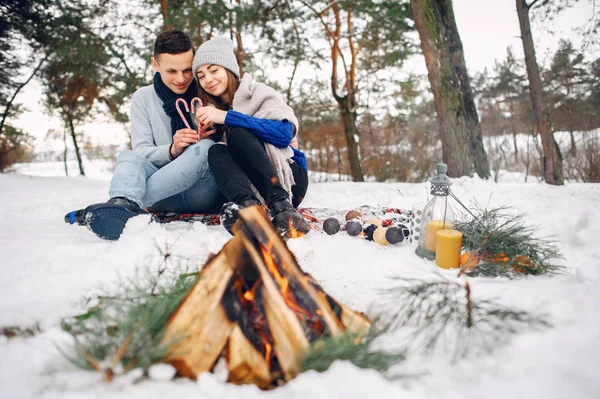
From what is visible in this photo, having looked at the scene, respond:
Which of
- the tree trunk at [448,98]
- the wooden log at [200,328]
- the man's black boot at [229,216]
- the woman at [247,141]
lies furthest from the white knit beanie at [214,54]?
the tree trunk at [448,98]

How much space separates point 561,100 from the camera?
12203mm

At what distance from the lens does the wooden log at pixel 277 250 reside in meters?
0.81

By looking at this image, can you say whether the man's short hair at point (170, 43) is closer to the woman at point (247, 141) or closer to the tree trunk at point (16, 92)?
the woman at point (247, 141)

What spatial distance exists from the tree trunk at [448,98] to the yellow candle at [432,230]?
3.30 meters

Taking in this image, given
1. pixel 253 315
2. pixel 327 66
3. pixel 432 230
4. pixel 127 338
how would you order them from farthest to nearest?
pixel 327 66 → pixel 432 230 → pixel 253 315 → pixel 127 338

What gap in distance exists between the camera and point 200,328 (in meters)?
0.74

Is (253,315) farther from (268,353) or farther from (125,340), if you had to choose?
(125,340)

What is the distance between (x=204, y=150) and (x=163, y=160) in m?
0.35

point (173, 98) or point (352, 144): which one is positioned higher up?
point (352, 144)

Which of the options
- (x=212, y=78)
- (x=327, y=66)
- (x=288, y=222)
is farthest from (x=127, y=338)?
(x=327, y=66)

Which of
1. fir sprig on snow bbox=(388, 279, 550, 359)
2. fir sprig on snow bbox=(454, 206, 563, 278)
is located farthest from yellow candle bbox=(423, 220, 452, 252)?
fir sprig on snow bbox=(388, 279, 550, 359)

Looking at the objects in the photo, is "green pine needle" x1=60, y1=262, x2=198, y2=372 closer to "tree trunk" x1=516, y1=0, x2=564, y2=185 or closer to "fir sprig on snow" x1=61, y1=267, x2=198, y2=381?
"fir sprig on snow" x1=61, y1=267, x2=198, y2=381

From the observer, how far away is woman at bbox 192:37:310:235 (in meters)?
1.93

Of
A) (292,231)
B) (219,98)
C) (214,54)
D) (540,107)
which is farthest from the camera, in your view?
(540,107)
